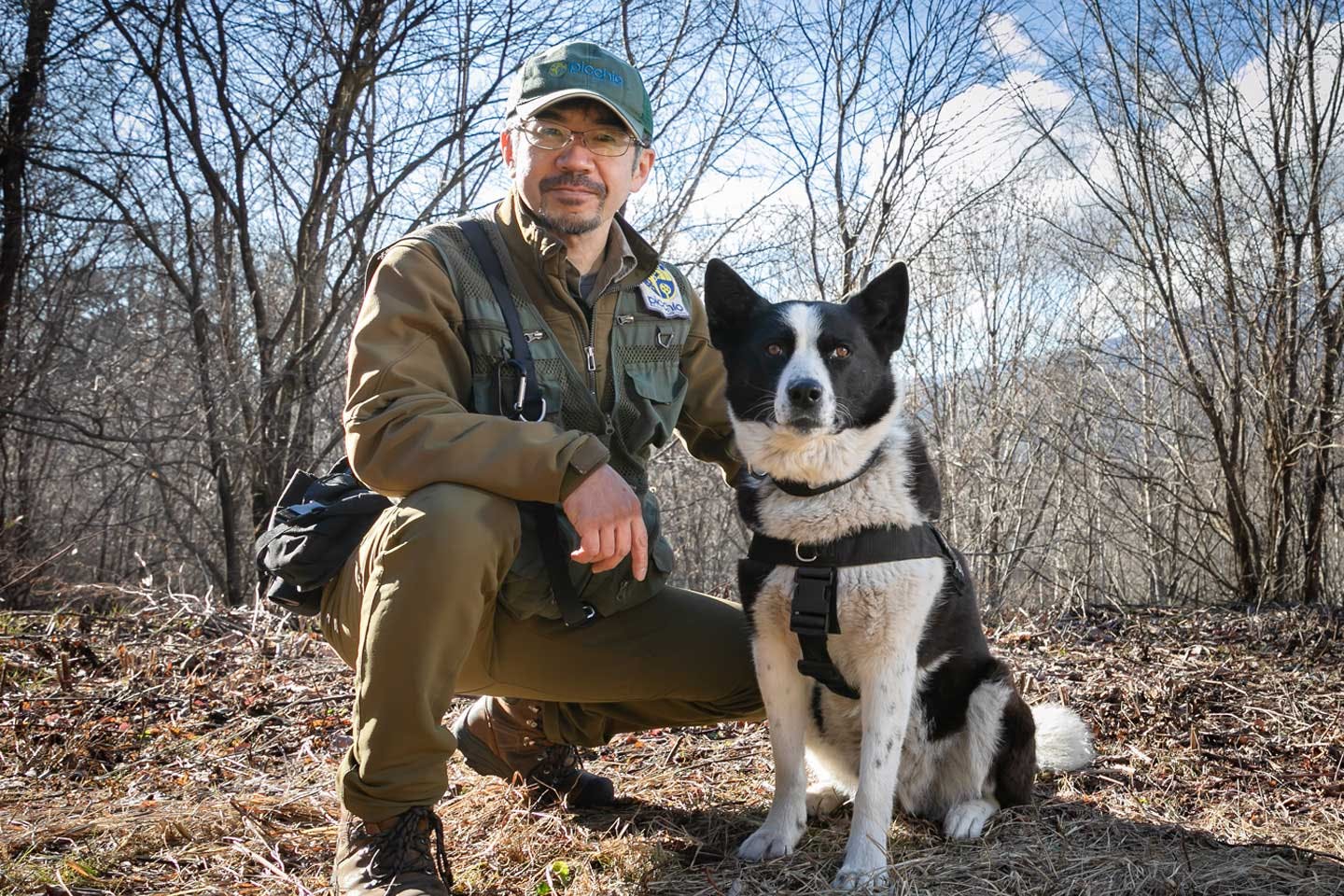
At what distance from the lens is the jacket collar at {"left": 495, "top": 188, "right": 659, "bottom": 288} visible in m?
2.44

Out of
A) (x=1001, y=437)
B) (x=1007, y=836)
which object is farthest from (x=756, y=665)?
(x=1001, y=437)

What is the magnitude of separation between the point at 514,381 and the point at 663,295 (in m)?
0.59

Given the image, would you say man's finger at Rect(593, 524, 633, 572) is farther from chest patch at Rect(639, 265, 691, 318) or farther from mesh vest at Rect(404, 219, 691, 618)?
chest patch at Rect(639, 265, 691, 318)

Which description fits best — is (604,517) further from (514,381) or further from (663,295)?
(663,295)

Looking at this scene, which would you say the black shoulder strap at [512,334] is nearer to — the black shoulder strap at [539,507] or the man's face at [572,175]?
the black shoulder strap at [539,507]

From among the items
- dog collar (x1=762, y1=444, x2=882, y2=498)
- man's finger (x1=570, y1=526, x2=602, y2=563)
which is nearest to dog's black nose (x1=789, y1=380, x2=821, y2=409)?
dog collar (x1=762, y1=444, x2=882, y2=498)

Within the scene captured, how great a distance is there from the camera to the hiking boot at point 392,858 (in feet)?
6.18

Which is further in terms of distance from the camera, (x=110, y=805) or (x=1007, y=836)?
(x=110, y=805)

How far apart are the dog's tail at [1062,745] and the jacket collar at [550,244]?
1.71m

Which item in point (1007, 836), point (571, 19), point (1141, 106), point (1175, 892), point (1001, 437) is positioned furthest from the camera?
point (1001, 437)

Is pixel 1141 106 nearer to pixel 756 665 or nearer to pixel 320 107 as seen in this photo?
pixel 756 665

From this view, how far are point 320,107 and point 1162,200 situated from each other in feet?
18.4

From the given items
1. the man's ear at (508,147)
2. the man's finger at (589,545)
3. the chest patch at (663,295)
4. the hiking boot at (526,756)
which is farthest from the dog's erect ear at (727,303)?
the hiking boot at (526,756)

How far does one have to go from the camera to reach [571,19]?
667cm
